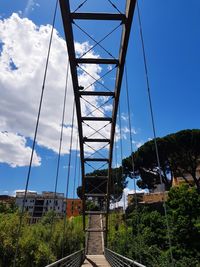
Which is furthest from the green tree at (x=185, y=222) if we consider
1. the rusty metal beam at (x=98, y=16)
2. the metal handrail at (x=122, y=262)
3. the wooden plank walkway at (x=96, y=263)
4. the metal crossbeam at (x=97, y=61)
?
the rusty metal beam at (x=98, y=16)

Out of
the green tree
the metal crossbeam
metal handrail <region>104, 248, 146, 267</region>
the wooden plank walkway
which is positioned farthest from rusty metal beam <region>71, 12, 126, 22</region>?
the green tree

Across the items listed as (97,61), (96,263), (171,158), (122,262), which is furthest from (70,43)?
(171,158)

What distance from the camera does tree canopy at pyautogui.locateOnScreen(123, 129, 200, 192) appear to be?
104 ft

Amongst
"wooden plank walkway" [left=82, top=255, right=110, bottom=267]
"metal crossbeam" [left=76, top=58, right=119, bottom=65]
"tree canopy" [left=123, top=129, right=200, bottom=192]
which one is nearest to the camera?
"metal crossbeam" [left=76, top=58, right=119, bottom=65]

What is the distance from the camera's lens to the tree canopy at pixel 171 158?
104 ft

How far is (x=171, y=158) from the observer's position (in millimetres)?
33281

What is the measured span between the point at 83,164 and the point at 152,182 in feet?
66.0

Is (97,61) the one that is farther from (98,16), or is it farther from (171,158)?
(171,158)

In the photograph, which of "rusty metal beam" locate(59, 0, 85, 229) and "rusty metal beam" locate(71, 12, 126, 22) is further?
"rusty metal beam" locate(71, 12, 126, 22)

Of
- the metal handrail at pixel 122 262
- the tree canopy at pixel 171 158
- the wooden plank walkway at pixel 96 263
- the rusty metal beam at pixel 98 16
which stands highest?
the tree canopy at pixel 171 158

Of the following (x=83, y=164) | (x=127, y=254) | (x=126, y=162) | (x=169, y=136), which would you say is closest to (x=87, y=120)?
(x=83, y=164)

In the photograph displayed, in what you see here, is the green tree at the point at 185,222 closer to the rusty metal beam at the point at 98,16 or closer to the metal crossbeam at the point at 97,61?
the metal crossbeam at the point at 97,61

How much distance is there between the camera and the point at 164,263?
12148 mm

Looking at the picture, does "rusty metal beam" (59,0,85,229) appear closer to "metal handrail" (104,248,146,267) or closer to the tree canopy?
"metal handrail" (104,248,146,267)
